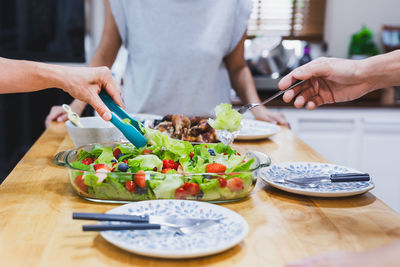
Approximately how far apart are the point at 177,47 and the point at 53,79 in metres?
0.90

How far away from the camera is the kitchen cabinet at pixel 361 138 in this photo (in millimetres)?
2887

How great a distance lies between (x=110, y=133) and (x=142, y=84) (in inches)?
31.3

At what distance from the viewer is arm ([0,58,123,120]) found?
1.02 meters

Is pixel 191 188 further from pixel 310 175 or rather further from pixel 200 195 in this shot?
pixel 310 175

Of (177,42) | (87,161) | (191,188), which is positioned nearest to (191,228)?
(191,188)

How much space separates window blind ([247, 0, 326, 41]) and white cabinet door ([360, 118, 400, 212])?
1056 mm

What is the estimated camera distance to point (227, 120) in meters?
1.22

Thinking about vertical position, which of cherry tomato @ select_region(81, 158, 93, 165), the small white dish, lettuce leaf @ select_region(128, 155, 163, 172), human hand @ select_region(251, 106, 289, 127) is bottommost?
human hand @ select_region(251, 106, 289, 127)

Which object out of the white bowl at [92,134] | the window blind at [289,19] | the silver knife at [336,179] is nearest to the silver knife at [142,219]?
the silver knife at [336,179]

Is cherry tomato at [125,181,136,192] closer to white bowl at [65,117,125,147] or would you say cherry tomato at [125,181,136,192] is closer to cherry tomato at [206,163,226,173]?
cherry tomato at [206,163,226,173]

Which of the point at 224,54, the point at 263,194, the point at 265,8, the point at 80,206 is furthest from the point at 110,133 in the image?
the point at 265,8

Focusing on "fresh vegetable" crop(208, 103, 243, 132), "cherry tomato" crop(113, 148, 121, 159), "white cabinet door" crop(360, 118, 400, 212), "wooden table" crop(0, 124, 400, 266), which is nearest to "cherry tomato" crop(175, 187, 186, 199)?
"wooden table" crop(0, 124, 400, 266)

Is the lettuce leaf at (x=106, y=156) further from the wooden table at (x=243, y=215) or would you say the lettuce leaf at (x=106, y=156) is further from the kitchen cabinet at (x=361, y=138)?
the kitchen cabinet at (x=361, y=138)

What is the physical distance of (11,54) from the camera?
→ 3.20m
